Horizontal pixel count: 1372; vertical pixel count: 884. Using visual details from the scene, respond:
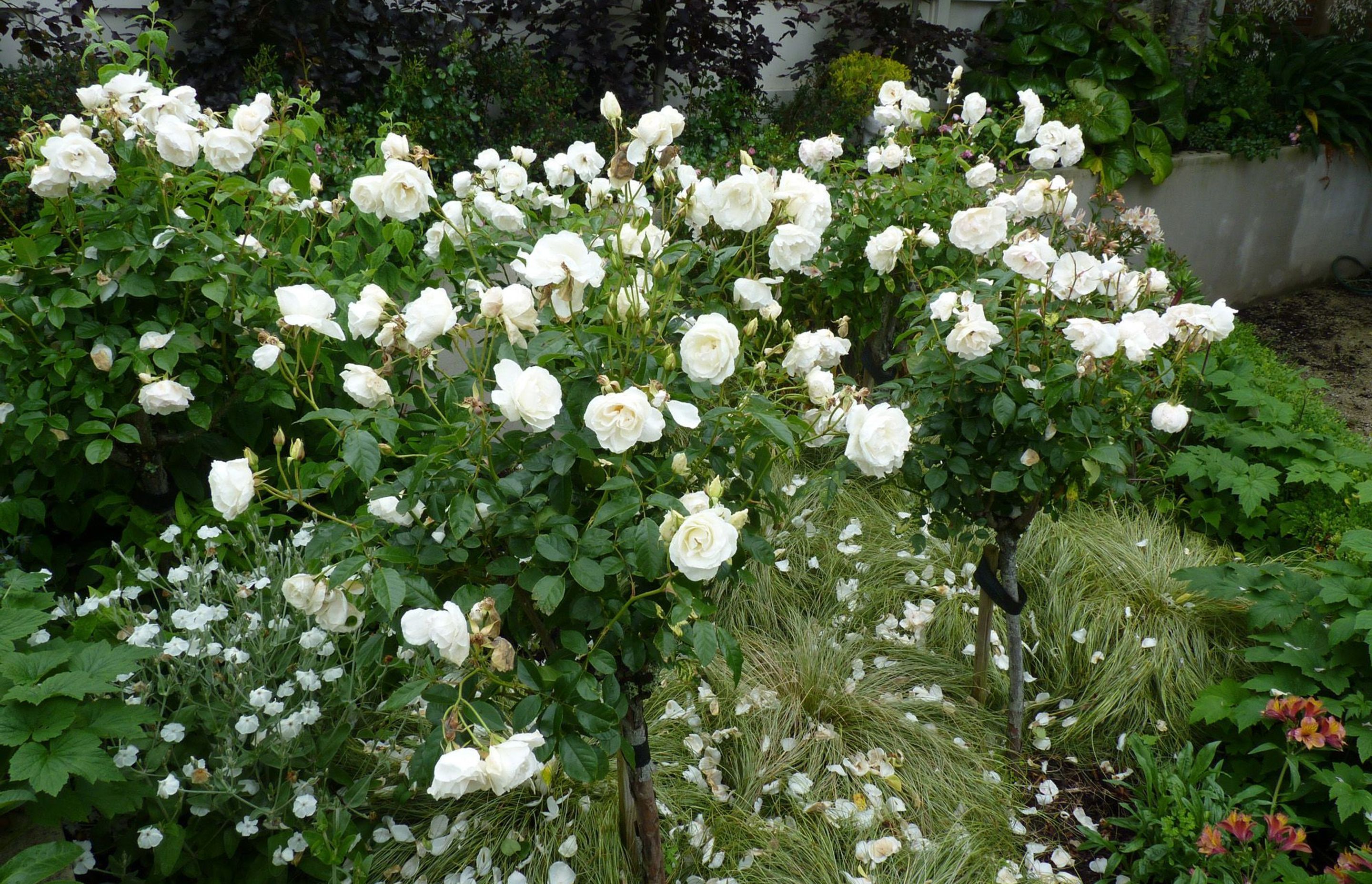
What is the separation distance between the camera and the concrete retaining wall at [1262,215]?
579 cm

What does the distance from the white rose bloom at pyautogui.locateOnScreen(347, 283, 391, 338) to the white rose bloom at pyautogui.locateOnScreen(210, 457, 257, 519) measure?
0.81ft

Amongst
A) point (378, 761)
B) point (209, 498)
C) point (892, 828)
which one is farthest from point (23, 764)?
point (892, 828)

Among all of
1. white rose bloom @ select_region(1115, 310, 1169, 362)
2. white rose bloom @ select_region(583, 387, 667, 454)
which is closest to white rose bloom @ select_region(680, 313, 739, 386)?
white rose bloom @ select_region(583, 387, 667, 454)

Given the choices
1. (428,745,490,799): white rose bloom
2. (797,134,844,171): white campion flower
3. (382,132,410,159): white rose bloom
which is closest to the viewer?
(428,745,490,799): white rose bloom

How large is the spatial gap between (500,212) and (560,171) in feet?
1.15

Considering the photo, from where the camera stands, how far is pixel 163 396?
73.7 inches

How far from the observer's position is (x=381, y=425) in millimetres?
1413

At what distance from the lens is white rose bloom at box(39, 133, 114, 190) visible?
6.12ft

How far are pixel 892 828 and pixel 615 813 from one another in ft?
2.11

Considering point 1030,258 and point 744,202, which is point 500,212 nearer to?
point 744,202

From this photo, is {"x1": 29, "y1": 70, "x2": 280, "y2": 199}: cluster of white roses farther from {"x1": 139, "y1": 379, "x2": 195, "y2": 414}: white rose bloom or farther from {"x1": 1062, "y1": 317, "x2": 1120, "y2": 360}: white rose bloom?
{"x1": 1062, "y1": 317, "x2": 1120, "y2": 360}: white rose bloom

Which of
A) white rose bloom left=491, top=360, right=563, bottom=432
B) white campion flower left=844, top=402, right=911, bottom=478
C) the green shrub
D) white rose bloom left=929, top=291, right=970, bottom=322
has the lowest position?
the green shrub

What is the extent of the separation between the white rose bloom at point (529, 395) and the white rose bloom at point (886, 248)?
1108 mm

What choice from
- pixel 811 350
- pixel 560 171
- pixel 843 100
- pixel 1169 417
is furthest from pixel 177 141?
pixel 843 100
